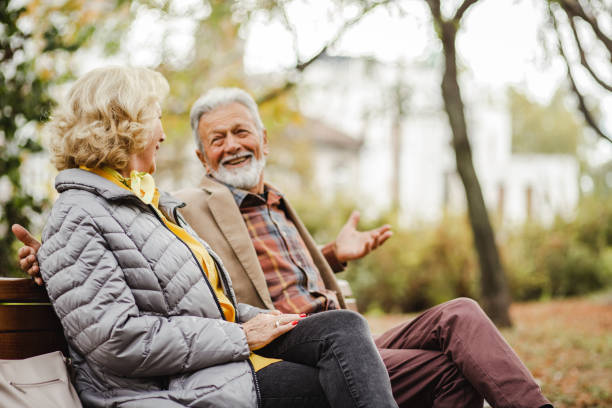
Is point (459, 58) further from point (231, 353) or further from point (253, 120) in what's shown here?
point (231, 353)

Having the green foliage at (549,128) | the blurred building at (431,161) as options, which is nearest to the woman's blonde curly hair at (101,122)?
the blurred building at (431,161)

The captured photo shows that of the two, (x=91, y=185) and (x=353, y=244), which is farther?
(x=353, y=244)

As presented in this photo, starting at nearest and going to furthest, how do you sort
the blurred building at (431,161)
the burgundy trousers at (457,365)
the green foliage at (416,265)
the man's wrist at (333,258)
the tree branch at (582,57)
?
the burgundy trousers at (457,365), the man's wrist at (333,258), the tree branch at (582,57), the green foliage at (416,265), the blurred building at (431,161)

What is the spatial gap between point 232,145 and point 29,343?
5.07 ft

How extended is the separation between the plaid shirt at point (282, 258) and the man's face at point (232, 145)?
90 millimetres

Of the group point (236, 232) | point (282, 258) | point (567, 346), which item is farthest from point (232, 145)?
point (567, 346)

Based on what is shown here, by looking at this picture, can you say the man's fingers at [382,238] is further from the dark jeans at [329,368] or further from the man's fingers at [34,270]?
the man's fingers at [34,270]

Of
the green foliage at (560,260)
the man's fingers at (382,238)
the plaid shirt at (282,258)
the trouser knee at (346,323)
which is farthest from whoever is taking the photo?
the green foliage at (560,260)

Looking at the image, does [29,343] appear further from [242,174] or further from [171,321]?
[242,174]

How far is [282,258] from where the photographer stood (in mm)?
3230

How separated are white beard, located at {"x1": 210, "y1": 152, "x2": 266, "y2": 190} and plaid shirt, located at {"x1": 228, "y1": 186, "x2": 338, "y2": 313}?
1.9 inches

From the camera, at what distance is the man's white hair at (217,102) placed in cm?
354

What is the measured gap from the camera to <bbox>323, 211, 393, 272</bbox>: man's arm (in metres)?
3.67

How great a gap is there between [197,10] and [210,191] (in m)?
4.59
